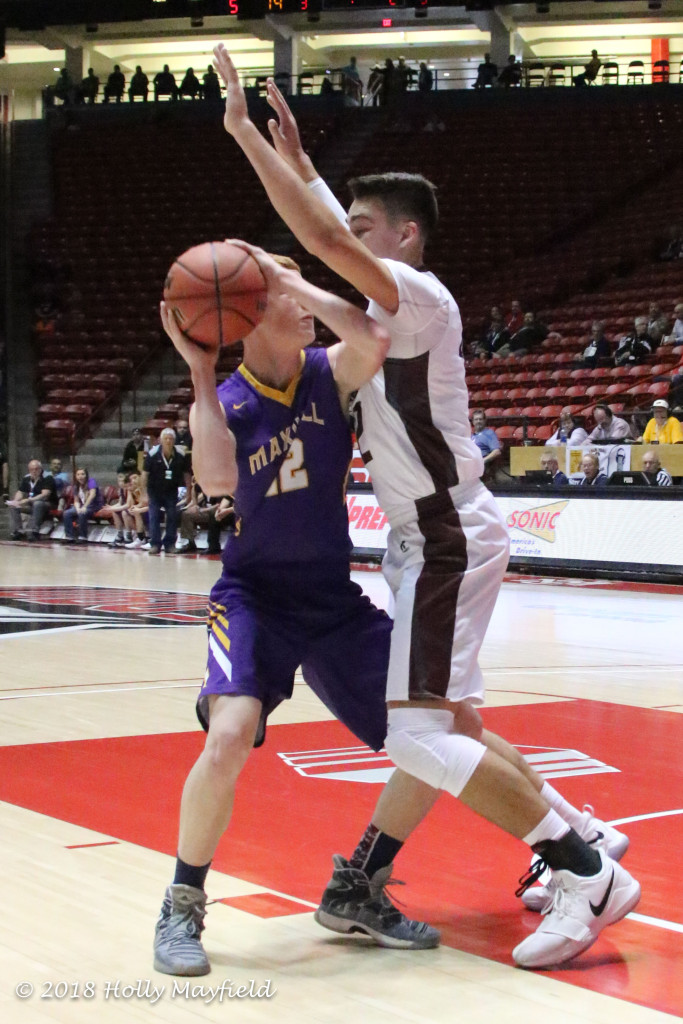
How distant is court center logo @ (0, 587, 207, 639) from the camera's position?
907 cm

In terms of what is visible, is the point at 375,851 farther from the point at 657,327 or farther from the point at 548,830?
the point at 657,327

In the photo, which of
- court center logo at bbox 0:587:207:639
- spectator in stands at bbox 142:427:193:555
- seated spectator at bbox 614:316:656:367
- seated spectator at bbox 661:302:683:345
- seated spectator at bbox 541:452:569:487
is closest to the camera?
court center logo at bbox 0:587:207:639

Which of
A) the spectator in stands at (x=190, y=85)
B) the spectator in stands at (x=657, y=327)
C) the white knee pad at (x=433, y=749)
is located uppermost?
the spectator in stands at (x=190, y=85)

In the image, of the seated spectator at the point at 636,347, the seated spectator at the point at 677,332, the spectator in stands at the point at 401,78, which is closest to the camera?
the seated spectator at the point at 677,332

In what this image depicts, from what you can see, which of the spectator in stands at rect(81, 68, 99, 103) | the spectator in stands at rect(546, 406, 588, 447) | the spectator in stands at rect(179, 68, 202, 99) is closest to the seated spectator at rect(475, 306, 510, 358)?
the spectator in stands at rect(546, 406, 588, 447)

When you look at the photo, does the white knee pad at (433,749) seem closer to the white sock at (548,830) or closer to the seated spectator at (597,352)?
the white sock at (548,830)

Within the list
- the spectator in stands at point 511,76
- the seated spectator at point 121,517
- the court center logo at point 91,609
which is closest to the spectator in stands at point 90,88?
the spectator in stands at point 511,76

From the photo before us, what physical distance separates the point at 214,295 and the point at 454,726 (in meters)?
1.09

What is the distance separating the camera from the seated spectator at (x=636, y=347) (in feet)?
54.9

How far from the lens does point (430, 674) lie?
2777 mm

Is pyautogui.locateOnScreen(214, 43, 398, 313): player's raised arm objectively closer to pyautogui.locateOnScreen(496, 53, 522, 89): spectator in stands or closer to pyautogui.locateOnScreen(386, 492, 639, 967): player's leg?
pyautogui.locateOnScreen(386, 492, 639, 967): player's leg

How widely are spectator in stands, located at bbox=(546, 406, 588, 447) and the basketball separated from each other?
11.4 m

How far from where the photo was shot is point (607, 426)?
14.1m

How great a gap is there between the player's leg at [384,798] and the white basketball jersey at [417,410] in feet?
0.91
